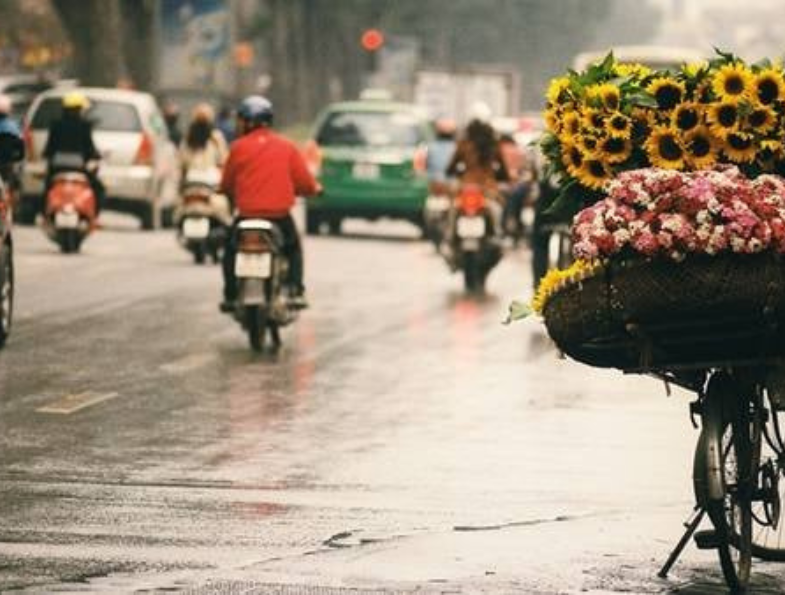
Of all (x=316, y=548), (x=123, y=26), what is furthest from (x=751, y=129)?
(x=123, y=26)

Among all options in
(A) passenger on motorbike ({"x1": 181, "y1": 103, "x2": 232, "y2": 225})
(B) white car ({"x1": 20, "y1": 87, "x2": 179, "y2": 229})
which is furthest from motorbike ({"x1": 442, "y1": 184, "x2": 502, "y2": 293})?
(B) white car ({"x1": 20, "y1": 87, "x2": 179, "y2": 229})

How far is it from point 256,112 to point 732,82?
11.1 metres

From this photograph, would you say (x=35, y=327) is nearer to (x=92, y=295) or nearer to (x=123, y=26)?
(x=92, y=295)

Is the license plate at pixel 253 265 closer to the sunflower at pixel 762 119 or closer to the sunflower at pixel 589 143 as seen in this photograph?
the sunflower at pixel 589 143

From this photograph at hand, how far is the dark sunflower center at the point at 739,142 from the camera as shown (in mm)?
10398

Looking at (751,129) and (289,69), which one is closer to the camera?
(751,129)

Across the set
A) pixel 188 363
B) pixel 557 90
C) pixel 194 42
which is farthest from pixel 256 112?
pixel 194 42

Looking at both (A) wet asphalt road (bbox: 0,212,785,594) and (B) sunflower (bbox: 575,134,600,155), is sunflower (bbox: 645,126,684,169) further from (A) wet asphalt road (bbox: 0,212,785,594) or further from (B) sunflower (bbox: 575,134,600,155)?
(A) wet asphalt road (bbox: 0,212,785,594)

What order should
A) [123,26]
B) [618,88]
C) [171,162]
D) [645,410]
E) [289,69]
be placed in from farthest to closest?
[289,69] < [123,26] < [171,162] < [645,410] < [618,88]

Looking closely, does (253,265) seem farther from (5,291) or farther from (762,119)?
(762,119)

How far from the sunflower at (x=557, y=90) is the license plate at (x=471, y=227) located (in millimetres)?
18653

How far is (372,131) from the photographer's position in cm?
4266

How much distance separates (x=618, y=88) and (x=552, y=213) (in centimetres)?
56

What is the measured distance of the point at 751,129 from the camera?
1042 centimetres
